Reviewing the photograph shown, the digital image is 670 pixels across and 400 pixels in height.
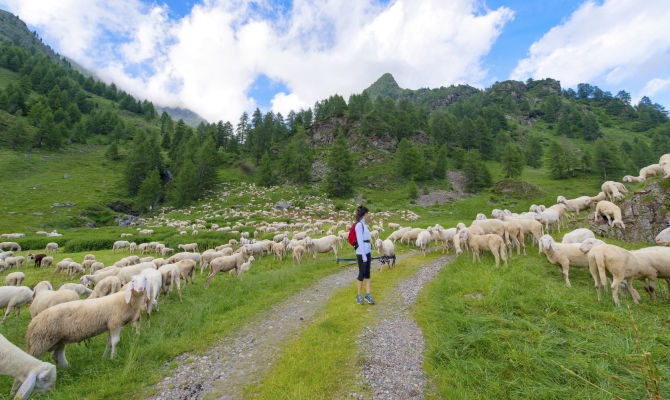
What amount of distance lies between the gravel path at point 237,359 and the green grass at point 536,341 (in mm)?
3642

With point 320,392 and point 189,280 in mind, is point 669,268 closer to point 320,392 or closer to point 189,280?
point 320,392

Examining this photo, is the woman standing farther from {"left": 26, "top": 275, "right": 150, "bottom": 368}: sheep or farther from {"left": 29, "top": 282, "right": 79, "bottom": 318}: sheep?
{"left": 29, "top": 282, "right": 79, "bottom": 318}: sheep

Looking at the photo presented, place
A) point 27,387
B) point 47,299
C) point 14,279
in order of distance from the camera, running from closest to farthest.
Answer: point 27,387, point 47,299, point 14,279

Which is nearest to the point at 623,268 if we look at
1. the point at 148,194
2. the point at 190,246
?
the point at 190,246

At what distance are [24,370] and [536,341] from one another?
10.2 m

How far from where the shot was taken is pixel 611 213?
12.8 meters

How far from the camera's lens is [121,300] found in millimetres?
6562

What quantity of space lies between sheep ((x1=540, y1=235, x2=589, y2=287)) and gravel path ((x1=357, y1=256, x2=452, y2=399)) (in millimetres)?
5461

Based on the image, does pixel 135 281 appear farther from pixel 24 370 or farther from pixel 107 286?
pixel 107 286

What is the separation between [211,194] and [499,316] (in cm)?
6527

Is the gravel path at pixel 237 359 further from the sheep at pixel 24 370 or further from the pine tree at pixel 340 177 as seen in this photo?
the pine tree at pixel 340 177

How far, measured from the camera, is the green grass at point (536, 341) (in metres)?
3.97

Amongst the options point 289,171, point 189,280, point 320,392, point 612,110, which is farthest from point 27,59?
point 612,110

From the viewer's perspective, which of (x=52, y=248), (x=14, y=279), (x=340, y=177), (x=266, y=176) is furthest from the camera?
(x=266, y=176)
